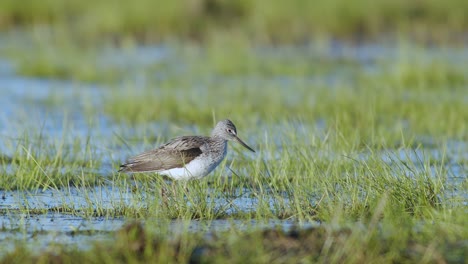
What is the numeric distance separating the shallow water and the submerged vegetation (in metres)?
0.05

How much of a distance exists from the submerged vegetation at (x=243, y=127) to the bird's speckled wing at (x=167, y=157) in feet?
0.59

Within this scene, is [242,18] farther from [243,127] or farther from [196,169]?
[196,169]

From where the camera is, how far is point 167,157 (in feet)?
28.9

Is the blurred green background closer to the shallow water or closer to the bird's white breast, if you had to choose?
the shallow water

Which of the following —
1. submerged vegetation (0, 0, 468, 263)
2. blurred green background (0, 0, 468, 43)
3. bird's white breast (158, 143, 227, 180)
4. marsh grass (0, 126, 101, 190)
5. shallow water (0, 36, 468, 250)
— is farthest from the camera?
blurred green background (0, 0, 468, 43)

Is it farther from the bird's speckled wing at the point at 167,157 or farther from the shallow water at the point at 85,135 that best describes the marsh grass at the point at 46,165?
the bird's speckled wing at the point at 167,157

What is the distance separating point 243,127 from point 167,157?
11.4 feet

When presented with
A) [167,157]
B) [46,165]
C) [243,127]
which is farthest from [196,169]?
[243,127]

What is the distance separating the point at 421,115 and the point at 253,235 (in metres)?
7.89

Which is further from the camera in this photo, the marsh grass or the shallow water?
the marsh grass

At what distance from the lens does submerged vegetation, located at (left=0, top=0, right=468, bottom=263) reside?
21.9 ft

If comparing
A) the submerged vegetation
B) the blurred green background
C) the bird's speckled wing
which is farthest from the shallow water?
the blurred green background

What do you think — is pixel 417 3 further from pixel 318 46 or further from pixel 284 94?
pixel 284 94

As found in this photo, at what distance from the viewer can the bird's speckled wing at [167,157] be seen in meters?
8.73
